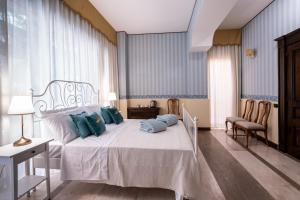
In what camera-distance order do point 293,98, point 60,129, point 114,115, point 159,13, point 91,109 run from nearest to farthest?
point 60,129, point 293,98, point 91,109, point 114,115, point 159,13

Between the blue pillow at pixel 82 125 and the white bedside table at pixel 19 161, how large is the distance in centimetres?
47

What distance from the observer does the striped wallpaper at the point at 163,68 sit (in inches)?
214

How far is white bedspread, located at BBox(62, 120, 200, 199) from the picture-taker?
183 centimetres

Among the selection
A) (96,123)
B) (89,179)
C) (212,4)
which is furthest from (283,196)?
(212,4)

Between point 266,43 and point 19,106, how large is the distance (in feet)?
15.7

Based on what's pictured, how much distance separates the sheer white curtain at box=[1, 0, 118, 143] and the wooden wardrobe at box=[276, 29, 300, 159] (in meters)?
3.75

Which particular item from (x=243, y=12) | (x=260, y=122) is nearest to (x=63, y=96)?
(x=260, y=122)

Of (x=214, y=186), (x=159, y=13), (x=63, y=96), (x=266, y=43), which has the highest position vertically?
(x=159, y=13)

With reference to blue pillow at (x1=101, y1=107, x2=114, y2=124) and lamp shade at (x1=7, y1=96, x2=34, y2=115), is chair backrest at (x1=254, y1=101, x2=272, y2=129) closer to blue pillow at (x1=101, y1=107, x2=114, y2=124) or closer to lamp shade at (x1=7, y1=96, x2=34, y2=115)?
blue pillow at (x1=101, y1=107, x2=114, y2=124)

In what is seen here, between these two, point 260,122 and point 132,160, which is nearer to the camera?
point 132,160

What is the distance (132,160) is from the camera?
6.44 feet

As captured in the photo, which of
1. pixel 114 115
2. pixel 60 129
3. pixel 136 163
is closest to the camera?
pixel 136 163

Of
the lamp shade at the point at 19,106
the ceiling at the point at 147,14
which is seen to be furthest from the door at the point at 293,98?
the lamp shade at the point at 19,106

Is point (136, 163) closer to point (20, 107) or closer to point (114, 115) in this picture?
point (20, 107)
